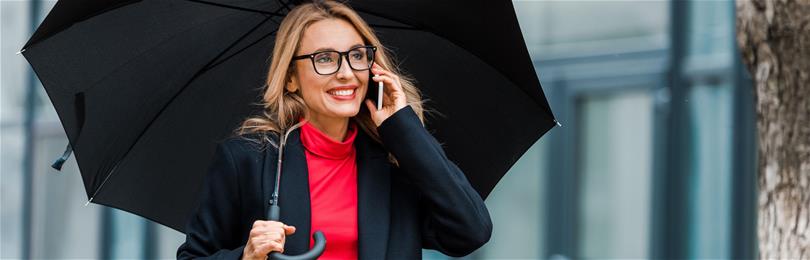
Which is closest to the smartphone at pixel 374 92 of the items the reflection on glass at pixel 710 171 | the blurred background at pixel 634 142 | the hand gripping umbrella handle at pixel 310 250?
the hand gripping umbrella handle at pixel 310 250

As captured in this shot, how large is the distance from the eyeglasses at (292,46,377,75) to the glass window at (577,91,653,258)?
6.65 m

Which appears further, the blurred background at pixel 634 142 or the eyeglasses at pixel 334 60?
the blurred background at pixel 634 142

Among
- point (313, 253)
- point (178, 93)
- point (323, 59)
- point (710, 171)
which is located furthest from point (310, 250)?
point (710, 171)

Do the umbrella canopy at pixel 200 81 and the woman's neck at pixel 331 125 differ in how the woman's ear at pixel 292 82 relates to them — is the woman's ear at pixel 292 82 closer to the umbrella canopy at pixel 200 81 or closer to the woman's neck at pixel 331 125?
the woman's neck at pixel 331 125

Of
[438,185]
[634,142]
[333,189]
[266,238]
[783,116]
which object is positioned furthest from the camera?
[634,142]

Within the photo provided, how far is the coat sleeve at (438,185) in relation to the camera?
3516 mm

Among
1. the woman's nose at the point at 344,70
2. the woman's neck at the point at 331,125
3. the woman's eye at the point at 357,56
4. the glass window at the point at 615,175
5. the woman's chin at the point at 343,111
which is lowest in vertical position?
the glass window at the point at 615,175

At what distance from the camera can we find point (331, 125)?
12.0 ft

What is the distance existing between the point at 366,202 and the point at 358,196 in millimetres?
26

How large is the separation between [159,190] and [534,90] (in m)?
0.97

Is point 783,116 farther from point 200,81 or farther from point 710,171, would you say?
point 710,171

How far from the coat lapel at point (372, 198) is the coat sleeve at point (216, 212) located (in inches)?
11.0

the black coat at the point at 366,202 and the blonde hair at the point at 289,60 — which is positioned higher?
the blonde hair at the point at 289,60

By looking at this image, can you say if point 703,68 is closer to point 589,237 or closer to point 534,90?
point 589,237
